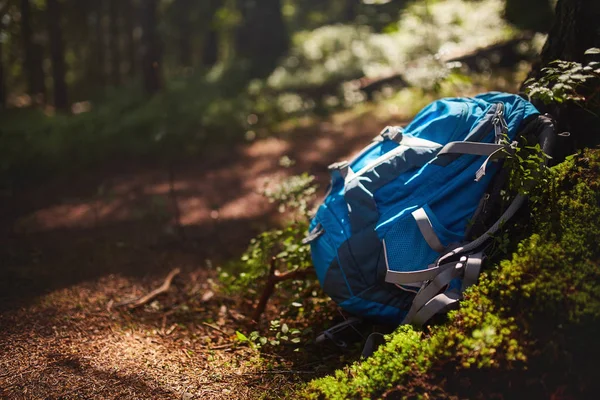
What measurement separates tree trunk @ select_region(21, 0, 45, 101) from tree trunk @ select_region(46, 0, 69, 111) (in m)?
0.74

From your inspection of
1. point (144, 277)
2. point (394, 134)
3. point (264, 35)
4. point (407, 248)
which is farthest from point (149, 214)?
point (264, 35)

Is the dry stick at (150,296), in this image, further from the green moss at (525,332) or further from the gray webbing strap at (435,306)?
the gray webbing strap at (435,306)

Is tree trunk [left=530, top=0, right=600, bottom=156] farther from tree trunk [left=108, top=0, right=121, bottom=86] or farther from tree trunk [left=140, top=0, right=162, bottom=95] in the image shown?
tree trunk [left=108, top=0, right=121, bottom=86]

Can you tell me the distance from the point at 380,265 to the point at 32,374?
2.29 metres

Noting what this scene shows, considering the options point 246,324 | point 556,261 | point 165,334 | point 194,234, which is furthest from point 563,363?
point 194,234

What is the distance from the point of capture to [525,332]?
241cm

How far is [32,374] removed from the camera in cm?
305

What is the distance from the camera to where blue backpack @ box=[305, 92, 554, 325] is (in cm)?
302

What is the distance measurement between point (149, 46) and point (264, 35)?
10.5ft

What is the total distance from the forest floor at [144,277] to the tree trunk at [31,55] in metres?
8.22

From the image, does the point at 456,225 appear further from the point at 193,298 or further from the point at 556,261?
the point at 193,298

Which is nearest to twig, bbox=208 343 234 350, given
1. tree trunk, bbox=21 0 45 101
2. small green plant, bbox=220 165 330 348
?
small green plant, bbox=220 165 330 348

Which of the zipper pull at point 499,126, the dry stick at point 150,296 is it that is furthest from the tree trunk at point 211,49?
the zipper pull at point 499,126

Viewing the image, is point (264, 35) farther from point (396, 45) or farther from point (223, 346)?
point (223, 346)
